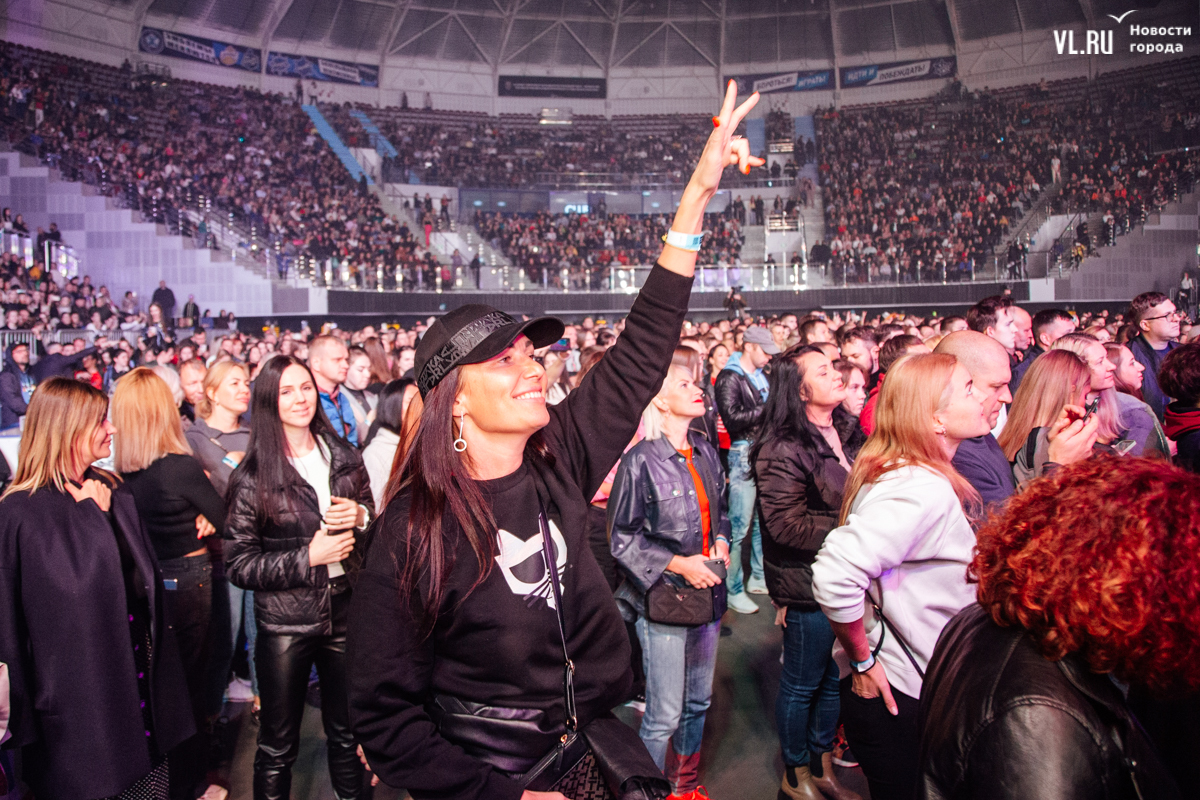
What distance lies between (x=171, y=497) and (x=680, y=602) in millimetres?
2170

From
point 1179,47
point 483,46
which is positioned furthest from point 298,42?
point 1179,47

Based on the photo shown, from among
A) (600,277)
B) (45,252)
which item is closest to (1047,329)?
(600,277)

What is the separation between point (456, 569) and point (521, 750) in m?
0.37

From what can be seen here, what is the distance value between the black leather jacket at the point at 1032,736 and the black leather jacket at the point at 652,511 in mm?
1654

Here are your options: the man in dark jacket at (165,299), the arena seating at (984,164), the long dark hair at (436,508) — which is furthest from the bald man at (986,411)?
the arena seating at (984,164)

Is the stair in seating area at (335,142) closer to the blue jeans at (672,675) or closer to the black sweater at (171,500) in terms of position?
the black sweater at (171,500)

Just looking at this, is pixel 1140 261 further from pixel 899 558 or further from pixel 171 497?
pixel 171 497

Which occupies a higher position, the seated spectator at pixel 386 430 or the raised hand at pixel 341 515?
the seated spectator at pixel 386 430

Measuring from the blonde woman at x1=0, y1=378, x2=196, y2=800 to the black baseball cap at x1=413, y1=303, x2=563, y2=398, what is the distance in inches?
59.3

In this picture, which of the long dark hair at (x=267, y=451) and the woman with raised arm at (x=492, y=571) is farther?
the long dark hair at (x=267, y=451)

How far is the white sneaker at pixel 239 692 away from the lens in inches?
165

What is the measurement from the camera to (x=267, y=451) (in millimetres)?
2801

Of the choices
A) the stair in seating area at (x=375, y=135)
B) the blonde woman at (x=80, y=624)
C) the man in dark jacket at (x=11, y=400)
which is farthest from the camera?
the stair in seating area at (x=375, y=135)

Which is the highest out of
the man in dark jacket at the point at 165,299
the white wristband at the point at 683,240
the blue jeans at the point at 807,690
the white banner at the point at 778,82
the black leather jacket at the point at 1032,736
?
the white banner at the point at 778,82
